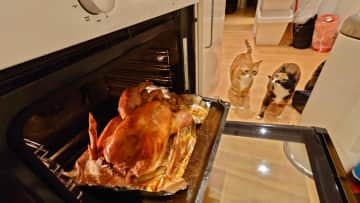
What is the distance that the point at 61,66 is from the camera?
0.23 meters

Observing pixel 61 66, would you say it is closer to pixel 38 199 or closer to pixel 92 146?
pixel 38 199

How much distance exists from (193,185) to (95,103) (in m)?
0.39

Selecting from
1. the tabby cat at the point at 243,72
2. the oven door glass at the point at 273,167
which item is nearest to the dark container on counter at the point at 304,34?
the tabby cat at the point at 243,72

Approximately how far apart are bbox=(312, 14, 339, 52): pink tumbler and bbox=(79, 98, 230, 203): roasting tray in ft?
7.78

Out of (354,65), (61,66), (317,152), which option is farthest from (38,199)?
(354,65)

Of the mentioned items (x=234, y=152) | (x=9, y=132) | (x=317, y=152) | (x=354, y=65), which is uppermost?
(x=9, y=132)

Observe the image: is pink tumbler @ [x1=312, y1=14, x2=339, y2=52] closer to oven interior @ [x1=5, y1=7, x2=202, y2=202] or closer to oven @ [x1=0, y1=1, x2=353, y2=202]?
oven @ [x1=0, y1=1, x2=353, y2=202]

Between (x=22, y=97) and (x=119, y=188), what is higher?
(x=22, y=97)

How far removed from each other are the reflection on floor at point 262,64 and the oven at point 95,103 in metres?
0.55

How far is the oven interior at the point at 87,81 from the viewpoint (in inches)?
8.4

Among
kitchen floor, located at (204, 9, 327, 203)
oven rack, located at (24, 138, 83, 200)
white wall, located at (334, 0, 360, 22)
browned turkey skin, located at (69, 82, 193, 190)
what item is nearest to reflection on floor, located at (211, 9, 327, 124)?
kitchen floor, located at (204, 9, 327, 203)

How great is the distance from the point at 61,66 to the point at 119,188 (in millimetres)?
296

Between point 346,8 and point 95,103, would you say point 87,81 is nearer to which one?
point 95,103

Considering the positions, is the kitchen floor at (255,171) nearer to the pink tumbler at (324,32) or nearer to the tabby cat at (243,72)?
the tabby cat at (243,72)
